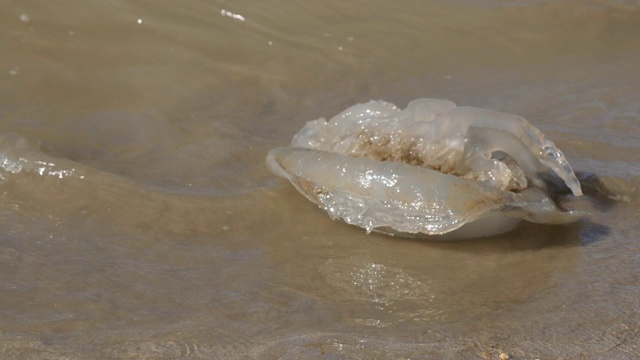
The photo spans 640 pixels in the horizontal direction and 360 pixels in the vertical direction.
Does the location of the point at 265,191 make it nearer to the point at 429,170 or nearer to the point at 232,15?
the point at 429,170

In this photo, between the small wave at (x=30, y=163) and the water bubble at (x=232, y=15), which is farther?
the water bubble at (x=232, y=15)

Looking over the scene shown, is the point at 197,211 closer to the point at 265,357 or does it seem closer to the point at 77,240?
the point at 77,240

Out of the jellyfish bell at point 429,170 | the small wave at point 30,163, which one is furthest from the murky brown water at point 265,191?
the jellyfish bell at point 429,170

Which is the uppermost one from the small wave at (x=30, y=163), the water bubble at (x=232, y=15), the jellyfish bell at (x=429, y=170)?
the jellyfish bell at (x=429, y=170)

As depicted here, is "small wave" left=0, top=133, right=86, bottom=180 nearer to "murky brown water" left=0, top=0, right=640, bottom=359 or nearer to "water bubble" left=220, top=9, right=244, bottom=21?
"murky brown water" left=0, top=0, right=640, bottom=359

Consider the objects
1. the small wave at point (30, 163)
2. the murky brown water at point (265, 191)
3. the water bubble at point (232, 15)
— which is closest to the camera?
the murky brown water at point (265, 191)

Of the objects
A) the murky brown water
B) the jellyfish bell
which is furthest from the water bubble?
the jellyfish bell

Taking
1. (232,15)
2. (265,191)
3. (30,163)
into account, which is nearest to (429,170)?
(265,191)

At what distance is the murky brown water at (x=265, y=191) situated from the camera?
2.98 meters

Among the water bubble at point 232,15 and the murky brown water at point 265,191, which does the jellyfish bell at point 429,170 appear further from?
the water bubble at point 232,15

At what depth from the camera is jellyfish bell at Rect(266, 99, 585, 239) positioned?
140 inches

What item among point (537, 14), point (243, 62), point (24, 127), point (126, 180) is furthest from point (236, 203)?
point (537, 14)

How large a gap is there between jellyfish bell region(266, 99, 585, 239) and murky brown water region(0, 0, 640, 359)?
0.39ft

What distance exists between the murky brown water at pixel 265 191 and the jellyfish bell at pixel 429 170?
0.12 m
